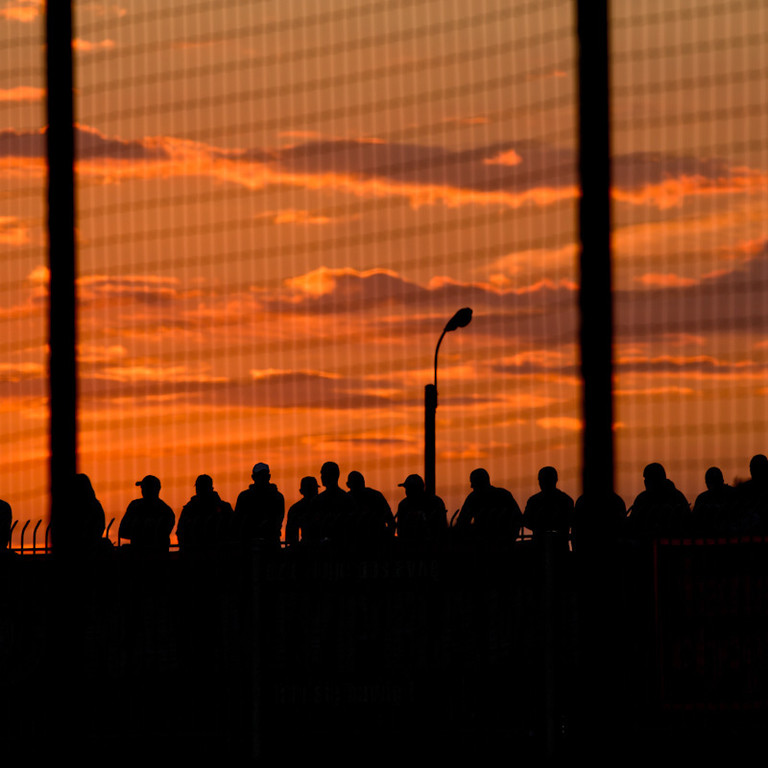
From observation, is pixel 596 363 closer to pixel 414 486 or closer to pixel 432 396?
pixel 432 396

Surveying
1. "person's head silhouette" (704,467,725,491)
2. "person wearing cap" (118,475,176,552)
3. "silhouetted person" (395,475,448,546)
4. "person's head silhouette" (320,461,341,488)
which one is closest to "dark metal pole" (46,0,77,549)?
"person wearing cap" (118,475,176,552)

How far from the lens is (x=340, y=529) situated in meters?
10.3

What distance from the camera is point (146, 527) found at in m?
10.5

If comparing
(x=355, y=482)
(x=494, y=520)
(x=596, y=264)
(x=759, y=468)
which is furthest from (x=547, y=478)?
(x=596, y=264)

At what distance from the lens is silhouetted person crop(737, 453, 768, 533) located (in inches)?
403

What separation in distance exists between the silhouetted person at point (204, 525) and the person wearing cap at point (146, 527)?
0.41ft

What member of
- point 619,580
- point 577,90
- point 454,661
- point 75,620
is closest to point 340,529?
point 454,661

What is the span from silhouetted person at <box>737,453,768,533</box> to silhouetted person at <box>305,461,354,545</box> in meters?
2.57

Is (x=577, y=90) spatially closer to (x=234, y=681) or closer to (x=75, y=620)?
(x=75, y=620)

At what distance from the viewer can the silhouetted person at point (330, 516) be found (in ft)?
33.8

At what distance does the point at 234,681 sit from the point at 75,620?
2.21 metres

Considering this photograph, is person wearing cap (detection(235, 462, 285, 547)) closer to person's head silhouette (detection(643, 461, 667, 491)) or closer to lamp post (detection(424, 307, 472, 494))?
lamp post (detection(424, 307, 472, 494))

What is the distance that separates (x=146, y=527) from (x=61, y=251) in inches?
122

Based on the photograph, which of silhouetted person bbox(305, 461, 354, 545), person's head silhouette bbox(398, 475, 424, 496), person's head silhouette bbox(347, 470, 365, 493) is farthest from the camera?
person's head silhouette bbox(347, 470, 365, 493)
